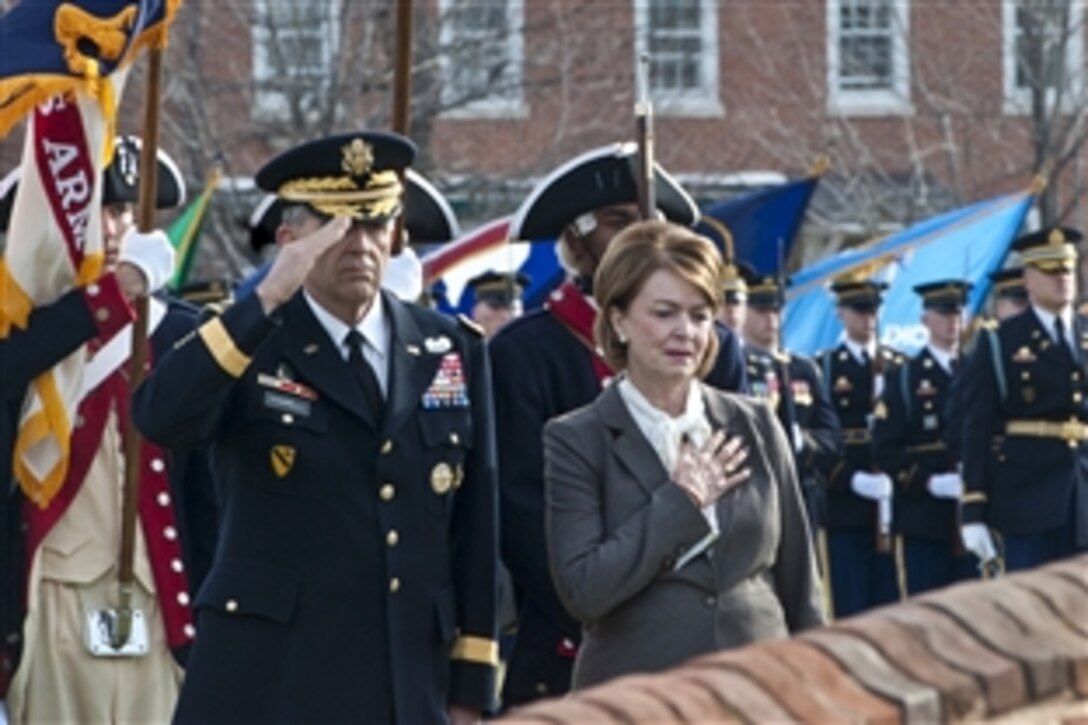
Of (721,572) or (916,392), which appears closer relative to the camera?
(721,572)

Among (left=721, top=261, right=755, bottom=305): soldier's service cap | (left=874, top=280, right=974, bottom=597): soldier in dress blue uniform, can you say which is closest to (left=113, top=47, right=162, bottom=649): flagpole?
(left=721, top=261, right=755, bottom=305): soldier's service cap

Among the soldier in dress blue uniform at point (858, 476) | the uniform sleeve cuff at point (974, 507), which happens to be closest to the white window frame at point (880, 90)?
the soldier in dress blue uniform at point (858, 476)

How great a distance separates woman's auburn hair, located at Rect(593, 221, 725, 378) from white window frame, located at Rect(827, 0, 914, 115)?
886 inches

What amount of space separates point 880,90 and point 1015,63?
2.74 metres

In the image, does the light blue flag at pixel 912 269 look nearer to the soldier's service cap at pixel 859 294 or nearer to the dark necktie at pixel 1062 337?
the soldier's service cap at pixel 859 294

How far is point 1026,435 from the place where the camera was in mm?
15656

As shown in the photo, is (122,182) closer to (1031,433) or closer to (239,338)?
(239,338)

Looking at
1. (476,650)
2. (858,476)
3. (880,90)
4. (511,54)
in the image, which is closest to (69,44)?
(476,650)

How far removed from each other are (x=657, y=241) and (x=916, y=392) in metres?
11.8

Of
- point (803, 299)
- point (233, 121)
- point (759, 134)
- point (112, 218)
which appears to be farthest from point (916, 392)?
point (759, 134)

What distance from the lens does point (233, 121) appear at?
2509cm

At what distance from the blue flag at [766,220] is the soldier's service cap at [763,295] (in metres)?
1.38

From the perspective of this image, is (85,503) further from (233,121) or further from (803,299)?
(233,121)

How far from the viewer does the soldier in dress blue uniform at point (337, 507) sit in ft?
22.7
